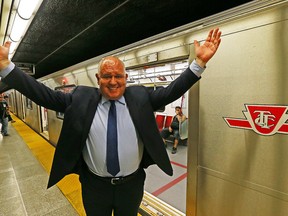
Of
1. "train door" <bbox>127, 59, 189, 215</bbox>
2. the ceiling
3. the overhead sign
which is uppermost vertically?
the ceiling

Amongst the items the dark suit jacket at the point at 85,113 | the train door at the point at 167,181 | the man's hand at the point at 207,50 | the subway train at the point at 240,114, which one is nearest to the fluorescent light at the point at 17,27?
the train door at the point at 167,181

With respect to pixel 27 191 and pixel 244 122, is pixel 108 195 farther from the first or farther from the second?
pixel 27 191

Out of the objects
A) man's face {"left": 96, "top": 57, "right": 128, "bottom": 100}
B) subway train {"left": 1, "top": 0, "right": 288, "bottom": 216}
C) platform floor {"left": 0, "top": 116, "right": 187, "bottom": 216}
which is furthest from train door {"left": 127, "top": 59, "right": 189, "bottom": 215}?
man's face {"left": 96, "top": 57, "right": 128, "bottom": 100}

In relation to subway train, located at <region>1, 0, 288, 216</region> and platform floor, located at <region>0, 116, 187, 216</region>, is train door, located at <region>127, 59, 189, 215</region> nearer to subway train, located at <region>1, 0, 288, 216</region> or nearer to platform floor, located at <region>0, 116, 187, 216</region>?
platform floor, located at <region>0, 116, 187, 216</region>

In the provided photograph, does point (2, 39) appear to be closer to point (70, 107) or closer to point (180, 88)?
point (70, 107)

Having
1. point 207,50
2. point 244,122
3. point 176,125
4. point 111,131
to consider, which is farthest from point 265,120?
point 176,125

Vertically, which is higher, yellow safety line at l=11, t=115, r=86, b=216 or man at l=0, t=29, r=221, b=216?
man at l=0, t=29, r=221, b=216

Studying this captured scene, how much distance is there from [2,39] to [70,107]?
10.9 ft

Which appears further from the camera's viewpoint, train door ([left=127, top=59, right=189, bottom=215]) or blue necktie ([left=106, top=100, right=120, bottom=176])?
train door ([left=127, top=59, right=189, bottom=215])

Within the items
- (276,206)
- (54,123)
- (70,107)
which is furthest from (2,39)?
(276,206)

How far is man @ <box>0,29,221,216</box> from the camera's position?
1.17m

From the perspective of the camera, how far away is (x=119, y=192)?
4.23 feet

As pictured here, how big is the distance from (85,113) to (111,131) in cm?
22

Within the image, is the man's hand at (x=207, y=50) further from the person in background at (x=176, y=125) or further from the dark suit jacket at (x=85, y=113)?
the person in background at (x=176, y=125)
